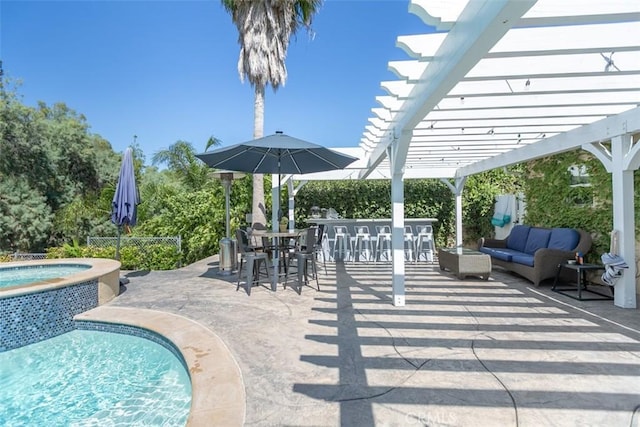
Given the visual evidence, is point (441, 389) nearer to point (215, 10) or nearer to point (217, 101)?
Answer: point (215, 10)

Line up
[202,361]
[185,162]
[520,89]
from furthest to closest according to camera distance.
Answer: [185,162], [520,89], [202,361]

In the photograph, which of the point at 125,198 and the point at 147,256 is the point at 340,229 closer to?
the point at 147,256

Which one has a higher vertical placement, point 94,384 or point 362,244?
point 362,244

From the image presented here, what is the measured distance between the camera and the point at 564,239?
21.0 ft

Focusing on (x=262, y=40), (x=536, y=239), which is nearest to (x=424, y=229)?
(x=536, y=239)

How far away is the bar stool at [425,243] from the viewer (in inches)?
368

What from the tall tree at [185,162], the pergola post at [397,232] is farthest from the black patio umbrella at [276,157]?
the tall tree at [185,162]

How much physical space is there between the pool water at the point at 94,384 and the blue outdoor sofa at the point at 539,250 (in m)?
6.04

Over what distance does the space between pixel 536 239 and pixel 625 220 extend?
2.62 meters

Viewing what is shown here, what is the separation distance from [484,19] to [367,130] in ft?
13.5

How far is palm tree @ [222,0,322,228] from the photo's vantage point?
8.74m

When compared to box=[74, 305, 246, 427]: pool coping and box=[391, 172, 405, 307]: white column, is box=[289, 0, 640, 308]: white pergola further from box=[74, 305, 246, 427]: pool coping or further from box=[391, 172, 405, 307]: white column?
box=[74, 305, 246, 427]: pool coping

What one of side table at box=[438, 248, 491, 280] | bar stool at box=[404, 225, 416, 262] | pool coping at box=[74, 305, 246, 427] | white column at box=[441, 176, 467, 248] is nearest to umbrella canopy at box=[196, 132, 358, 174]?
pool coping at box=[74, 305, 246, 427]

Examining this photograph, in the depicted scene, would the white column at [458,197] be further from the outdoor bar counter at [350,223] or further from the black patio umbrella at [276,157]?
the black patio umbrella at [276,157]
